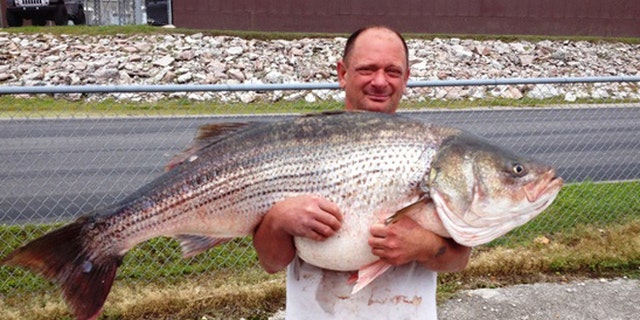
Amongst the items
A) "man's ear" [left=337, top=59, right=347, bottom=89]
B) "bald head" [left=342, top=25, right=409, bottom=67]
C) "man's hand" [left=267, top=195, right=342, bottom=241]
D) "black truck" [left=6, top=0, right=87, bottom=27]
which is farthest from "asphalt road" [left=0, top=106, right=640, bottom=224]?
"black truck" [left=6, top=0, right=87, bottom=27]

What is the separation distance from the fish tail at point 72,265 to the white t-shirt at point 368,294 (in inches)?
24.3

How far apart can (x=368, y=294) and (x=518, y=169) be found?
0.62 metres

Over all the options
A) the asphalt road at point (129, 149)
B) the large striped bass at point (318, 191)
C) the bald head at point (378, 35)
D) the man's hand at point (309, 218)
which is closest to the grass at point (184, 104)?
the asphalt road at point (129, 149)

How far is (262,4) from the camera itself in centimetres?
2245

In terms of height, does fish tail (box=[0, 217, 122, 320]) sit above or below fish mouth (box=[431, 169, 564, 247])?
below

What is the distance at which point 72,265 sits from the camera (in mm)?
1898

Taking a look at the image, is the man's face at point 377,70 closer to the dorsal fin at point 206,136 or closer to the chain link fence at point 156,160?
the dorsal fin at point 206,136

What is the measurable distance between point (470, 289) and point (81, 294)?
11.3ft

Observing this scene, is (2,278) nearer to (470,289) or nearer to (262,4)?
(470,289)

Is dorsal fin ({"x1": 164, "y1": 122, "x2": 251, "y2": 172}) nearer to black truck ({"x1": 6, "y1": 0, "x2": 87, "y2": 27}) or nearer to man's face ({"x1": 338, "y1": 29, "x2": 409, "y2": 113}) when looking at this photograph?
man's face ({"x1": 338, "y1": 29, "x2": 409, "y2": 113})

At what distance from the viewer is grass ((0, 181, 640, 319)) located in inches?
171

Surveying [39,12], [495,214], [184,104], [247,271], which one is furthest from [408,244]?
[39,12]

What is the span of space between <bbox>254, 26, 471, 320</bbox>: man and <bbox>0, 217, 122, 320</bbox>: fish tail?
19.2 inches

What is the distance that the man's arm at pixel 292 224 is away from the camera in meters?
1.80
